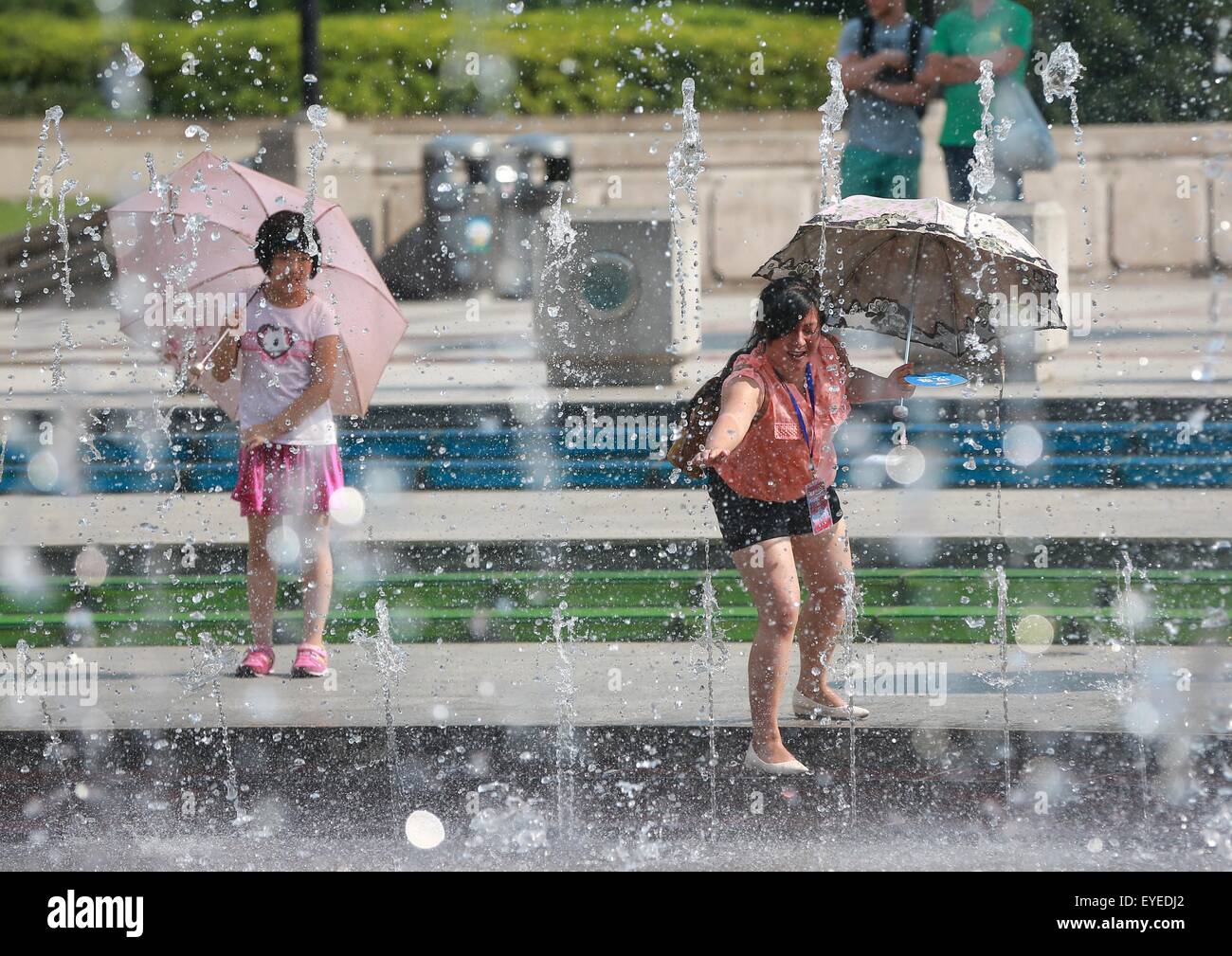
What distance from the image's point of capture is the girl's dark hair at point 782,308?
443cm

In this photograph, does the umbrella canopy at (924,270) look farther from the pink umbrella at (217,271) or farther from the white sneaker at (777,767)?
the pink umbrella at (217,271)

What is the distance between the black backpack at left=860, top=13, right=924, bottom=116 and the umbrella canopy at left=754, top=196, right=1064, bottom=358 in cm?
394

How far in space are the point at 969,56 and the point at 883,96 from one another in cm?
51

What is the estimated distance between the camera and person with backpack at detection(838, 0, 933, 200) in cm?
866

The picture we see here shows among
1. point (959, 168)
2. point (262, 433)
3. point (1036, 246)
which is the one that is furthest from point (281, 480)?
point (1036, 246)

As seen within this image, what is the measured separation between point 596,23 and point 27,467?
52.8 feet

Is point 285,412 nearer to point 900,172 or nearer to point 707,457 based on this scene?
point 707,457

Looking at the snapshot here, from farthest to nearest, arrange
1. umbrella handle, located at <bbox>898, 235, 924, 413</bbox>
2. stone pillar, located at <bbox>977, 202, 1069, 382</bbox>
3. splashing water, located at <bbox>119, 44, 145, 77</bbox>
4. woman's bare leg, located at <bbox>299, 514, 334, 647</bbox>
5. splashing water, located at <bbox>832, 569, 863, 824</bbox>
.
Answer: splashing water, located at <bbox>119, 44, 145, 77</bbox>, stone pillar, located at <bbox>977, 202, 1069, 382</bbox>, woman's bare leg, located at <bbox>299, 514, 334, 647</bbox>, umbrella handle, located at <bbox>898, 235, 924, 413</bbox>, splashing water, located at <bbox>832, 569, 863, 824</bbox>

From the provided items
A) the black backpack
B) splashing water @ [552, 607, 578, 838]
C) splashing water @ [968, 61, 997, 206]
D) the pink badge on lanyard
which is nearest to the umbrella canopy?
the pink badge on lanyard

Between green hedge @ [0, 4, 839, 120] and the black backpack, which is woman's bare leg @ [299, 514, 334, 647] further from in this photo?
green hedge @ [0, 4, 839, 120]

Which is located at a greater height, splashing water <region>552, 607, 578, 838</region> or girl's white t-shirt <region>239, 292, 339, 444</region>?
girl's white t-shirt <region>239, 292, 339, 444</region>

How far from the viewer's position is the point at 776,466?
4.50m

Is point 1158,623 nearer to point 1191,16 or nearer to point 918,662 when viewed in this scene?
point 918,662

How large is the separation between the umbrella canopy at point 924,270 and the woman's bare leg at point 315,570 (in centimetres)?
172
